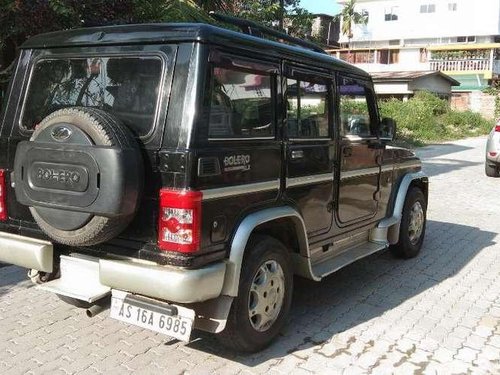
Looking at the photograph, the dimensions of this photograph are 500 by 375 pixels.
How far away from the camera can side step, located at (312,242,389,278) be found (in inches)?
175

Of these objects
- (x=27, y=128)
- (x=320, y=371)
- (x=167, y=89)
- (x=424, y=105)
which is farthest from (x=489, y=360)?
(x=424, y=105)

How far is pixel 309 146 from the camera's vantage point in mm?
4227

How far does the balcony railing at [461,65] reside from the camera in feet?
122

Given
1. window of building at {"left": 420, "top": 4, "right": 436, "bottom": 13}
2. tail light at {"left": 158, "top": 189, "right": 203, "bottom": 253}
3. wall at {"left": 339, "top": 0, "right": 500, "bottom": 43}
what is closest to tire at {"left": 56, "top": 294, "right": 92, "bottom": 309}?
tail light at {"left": 158, "top": 189, "right": 203, "bottom": 253}

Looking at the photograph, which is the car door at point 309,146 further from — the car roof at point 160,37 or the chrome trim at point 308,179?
the car roof at point 160,37

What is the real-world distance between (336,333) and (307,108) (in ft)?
5.58

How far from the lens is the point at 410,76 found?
31.8m

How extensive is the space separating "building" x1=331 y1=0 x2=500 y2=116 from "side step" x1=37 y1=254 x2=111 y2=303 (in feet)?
121

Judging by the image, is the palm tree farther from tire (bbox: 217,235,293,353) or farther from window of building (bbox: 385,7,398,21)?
tire (bbox: 217,235,293,353)

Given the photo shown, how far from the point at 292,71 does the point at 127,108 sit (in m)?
1.25

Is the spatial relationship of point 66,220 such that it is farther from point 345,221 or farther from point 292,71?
point 345,221

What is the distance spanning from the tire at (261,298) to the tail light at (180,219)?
1.78 feet

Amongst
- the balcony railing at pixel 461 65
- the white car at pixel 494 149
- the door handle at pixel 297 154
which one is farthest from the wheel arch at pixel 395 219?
the balcony railing at pixel 461 65

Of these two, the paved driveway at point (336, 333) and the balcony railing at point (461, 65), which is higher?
the balcony railing at point (461, 65)
